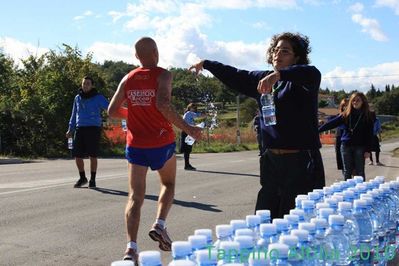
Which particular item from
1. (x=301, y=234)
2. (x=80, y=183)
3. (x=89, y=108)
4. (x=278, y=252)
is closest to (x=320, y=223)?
(x=301, y=234)

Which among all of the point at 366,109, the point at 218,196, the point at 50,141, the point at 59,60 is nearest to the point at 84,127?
the point at 218,196

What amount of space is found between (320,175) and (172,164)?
1.63 meters

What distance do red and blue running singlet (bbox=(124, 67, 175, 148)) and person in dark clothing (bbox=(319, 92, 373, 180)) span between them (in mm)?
4912

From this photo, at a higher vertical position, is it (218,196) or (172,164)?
(172,164)

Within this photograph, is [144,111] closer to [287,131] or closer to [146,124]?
[146,124]

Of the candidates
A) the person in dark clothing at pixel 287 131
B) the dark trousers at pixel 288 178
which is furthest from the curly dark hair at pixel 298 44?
the dark trousers at pixel 288 178

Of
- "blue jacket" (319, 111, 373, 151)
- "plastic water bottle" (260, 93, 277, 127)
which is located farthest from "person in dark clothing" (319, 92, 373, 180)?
"plastic water bottle" (260, 93, 277, 127)

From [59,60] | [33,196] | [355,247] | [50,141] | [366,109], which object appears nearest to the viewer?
[355,247]

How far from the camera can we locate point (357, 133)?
924cm

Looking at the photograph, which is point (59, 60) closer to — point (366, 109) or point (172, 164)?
point (366, 109)

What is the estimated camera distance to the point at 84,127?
1044 cm

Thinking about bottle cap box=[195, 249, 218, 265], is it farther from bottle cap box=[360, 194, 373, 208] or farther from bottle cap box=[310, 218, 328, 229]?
bottle cap box=[360, 194, 373, 208]

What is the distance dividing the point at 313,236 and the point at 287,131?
54.8 inches

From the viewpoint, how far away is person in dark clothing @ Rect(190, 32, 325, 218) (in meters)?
4.04
